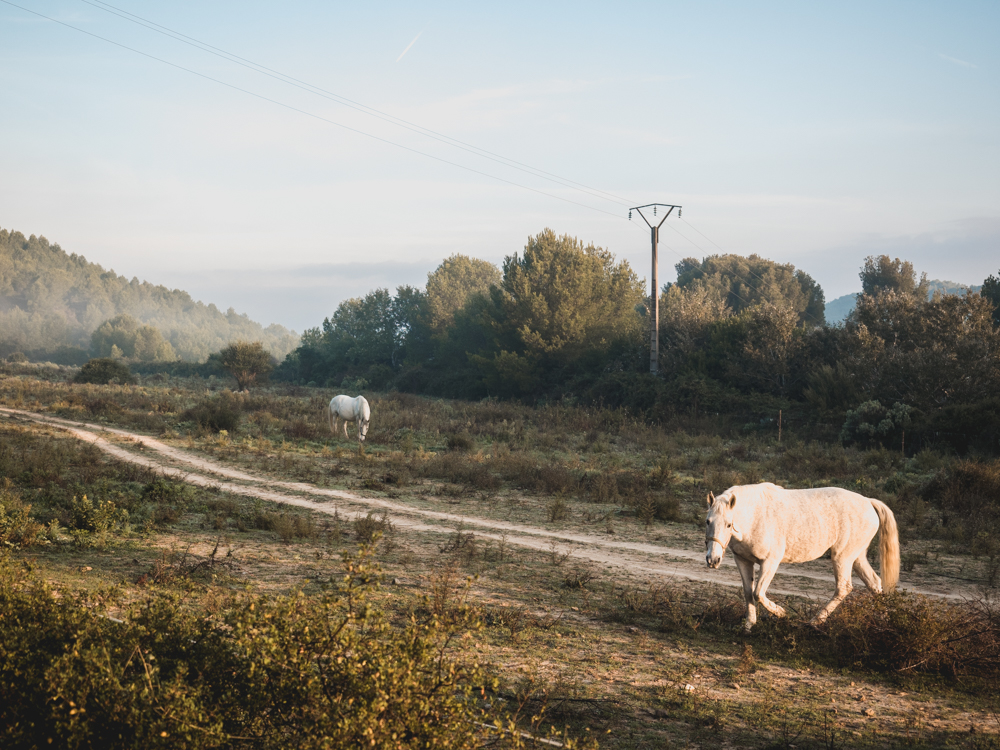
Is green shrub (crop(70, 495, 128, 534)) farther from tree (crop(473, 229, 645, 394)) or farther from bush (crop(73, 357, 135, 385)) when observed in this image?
bush (crop(73, 357, 135, 385))

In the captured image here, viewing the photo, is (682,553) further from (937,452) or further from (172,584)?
(937,452)

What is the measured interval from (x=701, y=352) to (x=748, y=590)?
30.6 meters

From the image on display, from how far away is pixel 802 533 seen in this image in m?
7.84

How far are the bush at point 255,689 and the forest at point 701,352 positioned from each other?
942 inches

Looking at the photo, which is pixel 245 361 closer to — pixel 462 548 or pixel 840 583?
pixel 462 548

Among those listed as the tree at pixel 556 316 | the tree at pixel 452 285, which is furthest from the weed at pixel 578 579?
the tree at pixel 452 285

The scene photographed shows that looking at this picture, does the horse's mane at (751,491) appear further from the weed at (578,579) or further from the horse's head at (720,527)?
the weed at (578,579)

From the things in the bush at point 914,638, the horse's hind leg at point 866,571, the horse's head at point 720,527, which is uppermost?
the horse's head at point 720,527

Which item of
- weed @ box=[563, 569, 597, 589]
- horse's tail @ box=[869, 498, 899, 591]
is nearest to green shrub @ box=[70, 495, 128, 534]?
weed @ box=[563, 569, 597, 589]

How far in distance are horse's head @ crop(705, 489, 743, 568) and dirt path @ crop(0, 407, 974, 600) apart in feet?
9.86

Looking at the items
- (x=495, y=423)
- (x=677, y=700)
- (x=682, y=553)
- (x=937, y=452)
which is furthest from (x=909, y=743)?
(x=495, y=423)

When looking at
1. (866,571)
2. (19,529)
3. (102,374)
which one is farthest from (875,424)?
Answer: (102,374)

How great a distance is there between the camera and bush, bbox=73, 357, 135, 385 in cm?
4616

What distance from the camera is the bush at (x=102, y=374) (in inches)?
1817
